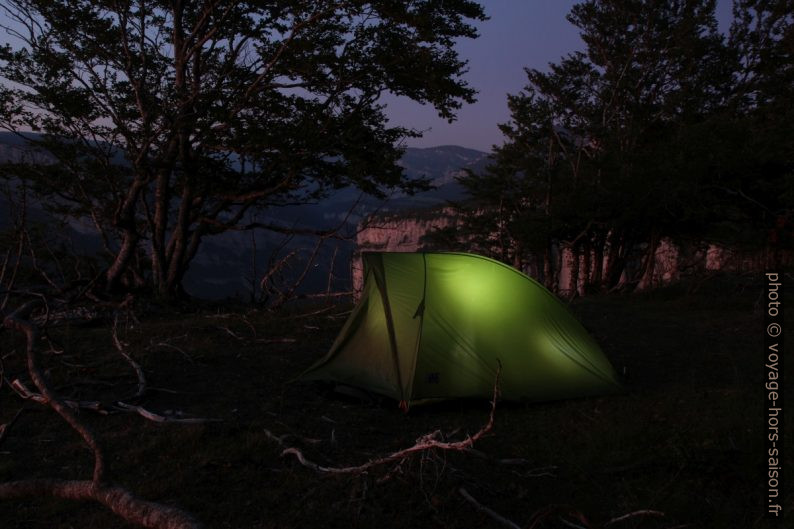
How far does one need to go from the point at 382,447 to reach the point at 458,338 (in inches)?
82.3

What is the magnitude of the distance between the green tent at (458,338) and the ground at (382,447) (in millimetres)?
271

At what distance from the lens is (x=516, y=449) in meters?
5.36

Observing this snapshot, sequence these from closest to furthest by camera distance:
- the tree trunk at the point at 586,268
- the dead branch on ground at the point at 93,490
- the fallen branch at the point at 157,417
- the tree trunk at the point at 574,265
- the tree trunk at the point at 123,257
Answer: the dead branch on ground at the point at 93,490, the fallen branch at the point at 157,417, the tree trunk at the point at 123,257, the tree trunk at the point at 586,268, the tree trunk at the point at 574,265

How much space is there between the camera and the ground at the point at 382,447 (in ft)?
13.1

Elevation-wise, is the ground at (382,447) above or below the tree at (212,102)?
below

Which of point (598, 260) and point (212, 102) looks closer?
point (212, 102)

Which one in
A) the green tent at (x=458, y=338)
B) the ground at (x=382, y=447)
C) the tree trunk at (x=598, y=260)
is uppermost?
the tree trunk at (x=598, y=260)

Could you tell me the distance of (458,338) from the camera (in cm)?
702

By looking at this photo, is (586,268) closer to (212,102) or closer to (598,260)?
(598,260)

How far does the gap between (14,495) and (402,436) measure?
341 centimetres

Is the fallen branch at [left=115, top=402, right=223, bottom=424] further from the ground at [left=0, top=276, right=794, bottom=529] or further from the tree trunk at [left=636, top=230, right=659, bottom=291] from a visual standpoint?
the tree trunk at [left=636, top=230, right=659, bottom=291]

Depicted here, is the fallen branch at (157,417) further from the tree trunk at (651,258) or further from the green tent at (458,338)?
the tree trunk at (651,258)

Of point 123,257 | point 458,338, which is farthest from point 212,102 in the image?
point 458,338

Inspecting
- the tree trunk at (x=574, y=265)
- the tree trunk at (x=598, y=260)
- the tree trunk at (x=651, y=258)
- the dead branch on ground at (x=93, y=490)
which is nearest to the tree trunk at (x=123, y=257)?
the dead branch on ground at (x=93, y=490)
